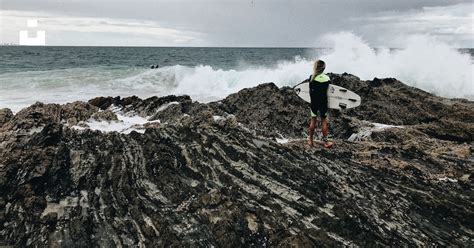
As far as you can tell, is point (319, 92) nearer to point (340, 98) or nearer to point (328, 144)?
point (328, 144)

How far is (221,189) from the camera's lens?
5.40 metres

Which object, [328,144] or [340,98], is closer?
[328,144]

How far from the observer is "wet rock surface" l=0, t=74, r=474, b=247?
462cm

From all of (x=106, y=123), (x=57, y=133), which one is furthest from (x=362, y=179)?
(x=106, y=123)

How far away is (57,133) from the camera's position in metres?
6.55

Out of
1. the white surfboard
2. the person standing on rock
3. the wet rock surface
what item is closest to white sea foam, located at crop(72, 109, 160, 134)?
the wet rock surface

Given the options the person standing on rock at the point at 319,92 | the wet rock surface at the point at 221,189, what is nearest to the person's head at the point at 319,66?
the person standing on rock at the point at 319,92

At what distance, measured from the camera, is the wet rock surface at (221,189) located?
15.1ft

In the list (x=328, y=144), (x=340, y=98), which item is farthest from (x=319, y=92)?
(x=340, y=98)

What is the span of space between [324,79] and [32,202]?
491 cm

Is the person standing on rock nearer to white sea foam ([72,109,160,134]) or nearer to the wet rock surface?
the wet rock surface

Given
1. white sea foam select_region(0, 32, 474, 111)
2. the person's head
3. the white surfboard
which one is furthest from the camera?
white sea foam select_region(0, 32, 474, 111)

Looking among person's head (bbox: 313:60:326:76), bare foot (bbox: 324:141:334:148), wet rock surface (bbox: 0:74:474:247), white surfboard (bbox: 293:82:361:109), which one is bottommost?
wet rock surface (bbox: 0:74:474:247)

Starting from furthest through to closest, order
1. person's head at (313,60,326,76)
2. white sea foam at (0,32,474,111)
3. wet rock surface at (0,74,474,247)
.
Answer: white sea foam at (0,32,474,111)
person's head at (313,60,326,76)
wet rock surface at (0,74,474,247)
